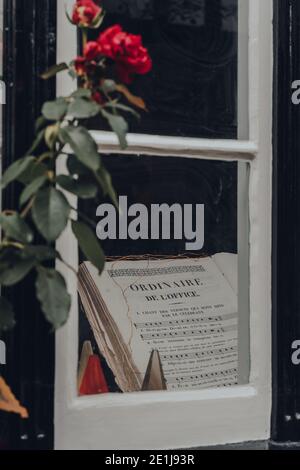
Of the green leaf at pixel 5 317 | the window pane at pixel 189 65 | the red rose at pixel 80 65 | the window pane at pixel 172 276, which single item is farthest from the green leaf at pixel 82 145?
the window pane at pixel 189 65

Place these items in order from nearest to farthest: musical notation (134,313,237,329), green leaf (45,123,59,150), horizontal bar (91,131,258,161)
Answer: green leaf (45,123,59,150) → horizontal bar (91,131,258,161) → musical notation (134,313,237,329)

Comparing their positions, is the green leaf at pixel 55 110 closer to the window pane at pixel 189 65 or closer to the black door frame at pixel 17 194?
the black door frame at pixel 17 194

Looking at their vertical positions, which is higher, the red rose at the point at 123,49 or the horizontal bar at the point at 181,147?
the red rose at the point at 123,49

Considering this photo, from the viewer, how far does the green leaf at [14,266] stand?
5.55 ft

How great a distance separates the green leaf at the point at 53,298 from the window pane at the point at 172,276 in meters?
0.66

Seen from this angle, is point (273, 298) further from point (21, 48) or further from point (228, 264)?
point (21, 48)

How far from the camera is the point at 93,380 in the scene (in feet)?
7.45

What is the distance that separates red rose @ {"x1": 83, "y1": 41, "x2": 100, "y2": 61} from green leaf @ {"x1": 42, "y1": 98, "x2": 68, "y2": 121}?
105mm

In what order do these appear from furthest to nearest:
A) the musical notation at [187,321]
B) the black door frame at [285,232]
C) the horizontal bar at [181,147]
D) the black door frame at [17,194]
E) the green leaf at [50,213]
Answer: the musical notation at [187,321] < the black door frame at [285,232] < the horizontal bar at [181,147] < the black door frame at [17,194] < the green leaf at [50,213]

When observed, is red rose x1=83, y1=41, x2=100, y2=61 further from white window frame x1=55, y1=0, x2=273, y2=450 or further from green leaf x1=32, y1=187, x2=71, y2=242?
white window frame x1=55, y1=0, x2=273, y2=450

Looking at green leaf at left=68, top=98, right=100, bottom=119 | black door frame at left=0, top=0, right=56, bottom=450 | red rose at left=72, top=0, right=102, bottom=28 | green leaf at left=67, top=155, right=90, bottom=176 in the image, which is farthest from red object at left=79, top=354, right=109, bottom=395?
red rose at left=72, top=0, right=102, bottom=28

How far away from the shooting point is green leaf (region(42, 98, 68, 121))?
1703mm

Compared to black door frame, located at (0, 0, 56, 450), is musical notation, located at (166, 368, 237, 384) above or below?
below

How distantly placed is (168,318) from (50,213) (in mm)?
897
